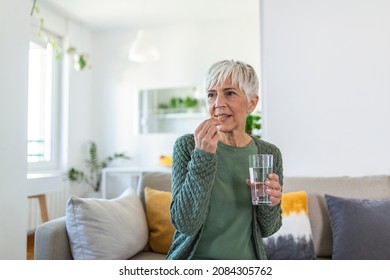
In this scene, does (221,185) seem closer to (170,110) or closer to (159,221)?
(159,221)

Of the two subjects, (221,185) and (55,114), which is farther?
(55,114)

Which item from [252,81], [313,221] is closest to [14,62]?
[252,81]

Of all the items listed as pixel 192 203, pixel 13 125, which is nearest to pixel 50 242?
pixel 13 125

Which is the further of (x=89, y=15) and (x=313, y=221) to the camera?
(x=89, y=15)

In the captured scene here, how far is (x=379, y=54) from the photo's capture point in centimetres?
170

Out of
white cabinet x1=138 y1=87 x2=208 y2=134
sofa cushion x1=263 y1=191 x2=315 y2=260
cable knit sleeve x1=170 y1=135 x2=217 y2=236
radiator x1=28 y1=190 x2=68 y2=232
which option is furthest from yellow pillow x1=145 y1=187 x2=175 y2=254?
white cabinet x1=138 y1=87 x2=208 y2=134

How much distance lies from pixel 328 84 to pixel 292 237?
74 cm

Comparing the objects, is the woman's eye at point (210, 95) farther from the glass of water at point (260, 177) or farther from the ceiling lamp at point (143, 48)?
the ceiling lamp at point (143, 48)

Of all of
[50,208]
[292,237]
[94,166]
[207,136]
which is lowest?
[50,208]

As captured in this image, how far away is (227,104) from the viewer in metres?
0.89

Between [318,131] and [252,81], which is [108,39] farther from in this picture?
[252,81]

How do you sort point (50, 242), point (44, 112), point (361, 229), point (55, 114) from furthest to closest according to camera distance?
point (55, 114)
point (44, 112)
point (361, 229)
point (50, 242)

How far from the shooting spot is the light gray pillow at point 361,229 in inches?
54.4

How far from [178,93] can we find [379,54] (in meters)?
2.57
